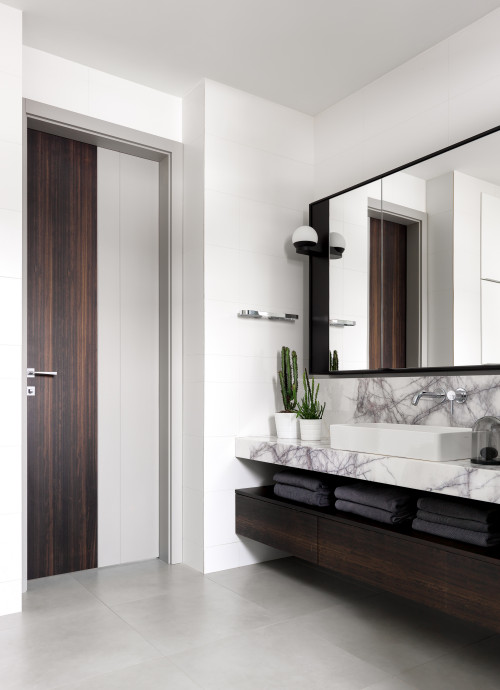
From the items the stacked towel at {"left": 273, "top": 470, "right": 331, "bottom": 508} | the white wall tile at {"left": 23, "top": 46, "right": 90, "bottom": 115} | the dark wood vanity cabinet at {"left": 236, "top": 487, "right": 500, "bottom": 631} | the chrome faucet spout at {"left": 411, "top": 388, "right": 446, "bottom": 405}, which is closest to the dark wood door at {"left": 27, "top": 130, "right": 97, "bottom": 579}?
the white wall tile at {"left": 23, "top": 46, "right": 90, "bottom": 115}

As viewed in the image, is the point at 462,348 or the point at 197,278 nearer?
the point at 462,348

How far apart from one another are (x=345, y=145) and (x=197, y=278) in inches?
45.0

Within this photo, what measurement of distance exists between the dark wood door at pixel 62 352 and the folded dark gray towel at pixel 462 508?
1.74 meters

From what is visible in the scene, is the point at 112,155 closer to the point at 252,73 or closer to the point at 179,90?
the point at 179,90

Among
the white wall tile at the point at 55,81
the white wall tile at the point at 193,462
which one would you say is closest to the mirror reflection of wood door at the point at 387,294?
the white wall tile at the point at 193,462

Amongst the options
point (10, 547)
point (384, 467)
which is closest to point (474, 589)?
point (384, 467)

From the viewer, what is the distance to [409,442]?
217cm

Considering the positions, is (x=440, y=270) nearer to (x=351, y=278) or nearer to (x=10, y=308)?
(x=351, y=278)

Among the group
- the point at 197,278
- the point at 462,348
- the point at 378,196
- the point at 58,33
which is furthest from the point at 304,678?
the point at 58,33

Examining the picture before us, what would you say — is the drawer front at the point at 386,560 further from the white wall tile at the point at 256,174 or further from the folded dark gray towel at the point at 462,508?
the white wall tile at the point at 256,174

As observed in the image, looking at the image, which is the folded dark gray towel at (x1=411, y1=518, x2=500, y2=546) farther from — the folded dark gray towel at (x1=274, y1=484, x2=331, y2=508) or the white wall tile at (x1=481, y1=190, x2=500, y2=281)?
the white wall tile at (x1=481, y1=190, x2=500, y2=281)

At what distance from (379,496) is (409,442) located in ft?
1.01

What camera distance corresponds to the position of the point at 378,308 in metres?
2.93

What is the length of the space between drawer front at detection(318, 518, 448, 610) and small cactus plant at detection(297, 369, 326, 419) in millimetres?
633
